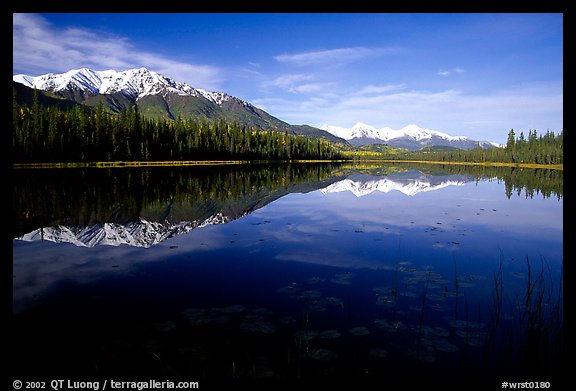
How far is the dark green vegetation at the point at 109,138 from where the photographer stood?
3826 inches

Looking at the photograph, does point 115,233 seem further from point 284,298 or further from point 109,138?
point 109,138

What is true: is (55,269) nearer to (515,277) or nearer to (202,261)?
(202,261)

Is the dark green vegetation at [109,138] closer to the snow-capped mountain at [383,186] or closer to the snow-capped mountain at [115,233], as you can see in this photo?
the snow-capped mountain at [383,186]

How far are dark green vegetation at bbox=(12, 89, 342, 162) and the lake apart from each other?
8311 cm

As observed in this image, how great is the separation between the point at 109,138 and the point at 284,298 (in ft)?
392

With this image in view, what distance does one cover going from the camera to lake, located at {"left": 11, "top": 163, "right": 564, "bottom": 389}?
9234mm

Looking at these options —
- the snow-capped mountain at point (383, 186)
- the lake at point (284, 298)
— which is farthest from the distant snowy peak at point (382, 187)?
the lake at point (284, 298)

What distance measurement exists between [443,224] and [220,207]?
21.7m

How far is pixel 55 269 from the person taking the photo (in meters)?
17.5

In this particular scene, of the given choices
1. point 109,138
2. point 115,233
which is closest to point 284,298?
point 115,233

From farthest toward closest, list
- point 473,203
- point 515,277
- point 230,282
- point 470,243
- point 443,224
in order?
point 473,203 → point 443,224 → point 470,243 → point 515,277 → point 230,282

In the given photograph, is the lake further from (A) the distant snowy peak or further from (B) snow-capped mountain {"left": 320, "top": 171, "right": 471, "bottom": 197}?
(B) snow-capped mountain {"left": 320, "top": 171, "right": 471, "bottom": 197}

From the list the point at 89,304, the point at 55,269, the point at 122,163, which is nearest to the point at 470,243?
the point at 89,304

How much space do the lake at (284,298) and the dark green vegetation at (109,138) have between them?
273 feet
